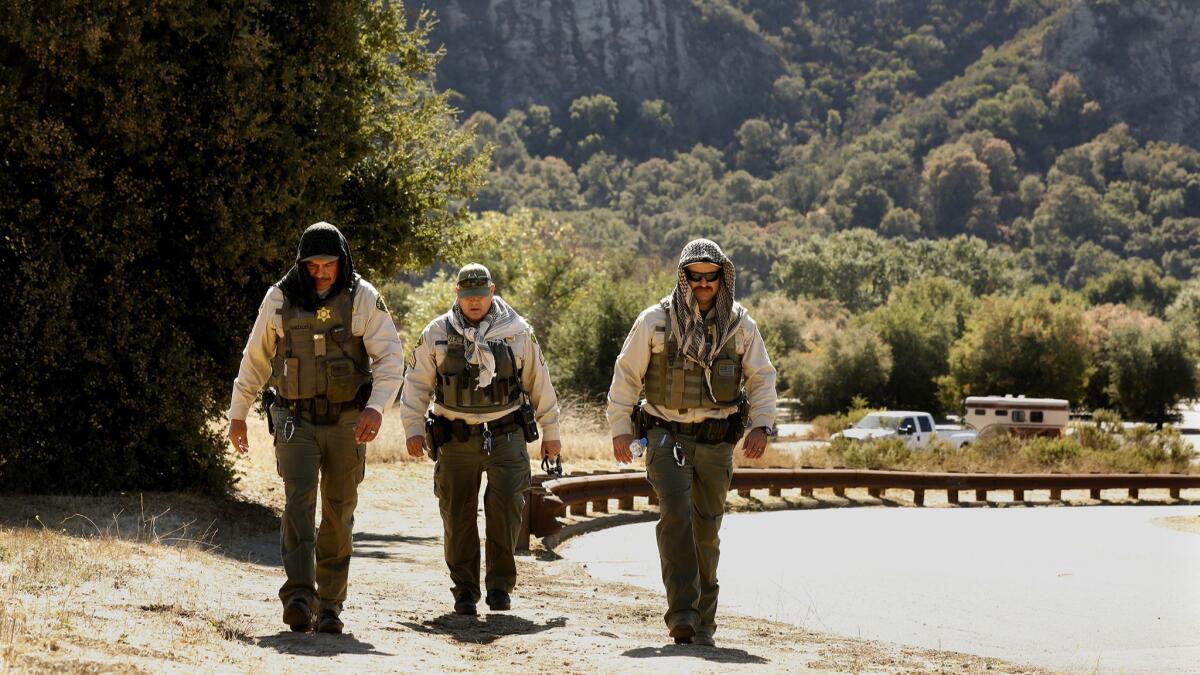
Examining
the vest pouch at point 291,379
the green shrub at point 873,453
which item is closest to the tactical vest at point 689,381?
the vest pouch at point 291,379

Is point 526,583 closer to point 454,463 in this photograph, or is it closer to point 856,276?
point 454,463

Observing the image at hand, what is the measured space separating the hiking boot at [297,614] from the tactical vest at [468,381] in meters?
1.66

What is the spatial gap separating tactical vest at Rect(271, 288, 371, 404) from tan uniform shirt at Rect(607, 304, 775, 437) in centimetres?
148

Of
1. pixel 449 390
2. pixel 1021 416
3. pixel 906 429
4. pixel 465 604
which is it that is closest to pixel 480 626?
pixel 465 604

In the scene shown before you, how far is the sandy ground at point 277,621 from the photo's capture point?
690 cm

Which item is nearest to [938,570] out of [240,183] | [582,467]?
[240,183]

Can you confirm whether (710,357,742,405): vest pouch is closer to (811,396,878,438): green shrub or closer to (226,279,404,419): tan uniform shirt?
(226,279,404,419): tan uniform shirt

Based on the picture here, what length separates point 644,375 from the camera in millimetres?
8727

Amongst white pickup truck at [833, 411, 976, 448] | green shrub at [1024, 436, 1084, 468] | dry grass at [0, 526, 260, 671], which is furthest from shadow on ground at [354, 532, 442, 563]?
white pickup truck at [833, 411, 976, 448]

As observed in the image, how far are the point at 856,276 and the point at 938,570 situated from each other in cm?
12647

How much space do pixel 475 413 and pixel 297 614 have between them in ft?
5.80

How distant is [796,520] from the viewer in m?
19.9

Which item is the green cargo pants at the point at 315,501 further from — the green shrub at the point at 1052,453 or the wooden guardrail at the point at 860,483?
the green shrub at the point at 1052,453

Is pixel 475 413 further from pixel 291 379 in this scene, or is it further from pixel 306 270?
pixel 306 270
